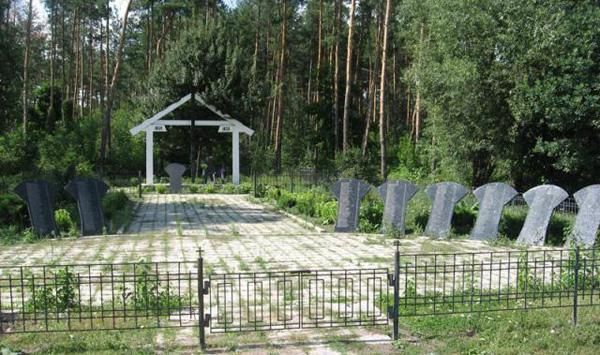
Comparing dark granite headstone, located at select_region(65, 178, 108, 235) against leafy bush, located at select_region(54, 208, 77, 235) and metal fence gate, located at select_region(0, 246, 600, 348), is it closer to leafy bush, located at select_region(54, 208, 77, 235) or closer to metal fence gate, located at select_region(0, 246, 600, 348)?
leafy bush, located at select_region(54, 208, 77, 235)

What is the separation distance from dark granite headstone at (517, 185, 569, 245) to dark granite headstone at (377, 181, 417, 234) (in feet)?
8.55

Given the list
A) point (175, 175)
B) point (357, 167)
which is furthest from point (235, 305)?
point (175, 175)

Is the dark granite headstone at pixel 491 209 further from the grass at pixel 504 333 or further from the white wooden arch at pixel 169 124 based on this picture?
the white wooden arch at pixel 169 124

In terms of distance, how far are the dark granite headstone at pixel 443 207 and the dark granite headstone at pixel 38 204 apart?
28.4ft

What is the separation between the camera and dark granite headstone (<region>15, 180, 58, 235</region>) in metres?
13.1

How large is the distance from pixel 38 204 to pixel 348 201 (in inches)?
288

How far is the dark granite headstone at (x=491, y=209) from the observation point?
42.0ft

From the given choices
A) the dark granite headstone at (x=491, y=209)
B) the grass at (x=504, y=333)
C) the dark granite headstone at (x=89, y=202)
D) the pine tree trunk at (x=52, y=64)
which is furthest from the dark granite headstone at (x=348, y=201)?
the pine tree trunk at (x=52, y=64)

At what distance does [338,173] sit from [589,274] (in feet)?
51.0

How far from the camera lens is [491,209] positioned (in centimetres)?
1309

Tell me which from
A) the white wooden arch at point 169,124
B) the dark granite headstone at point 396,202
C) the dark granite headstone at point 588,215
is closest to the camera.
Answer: the dark granite headstone at point 588,215

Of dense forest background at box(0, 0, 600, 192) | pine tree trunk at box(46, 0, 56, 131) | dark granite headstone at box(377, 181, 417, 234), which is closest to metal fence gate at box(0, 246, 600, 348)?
dark granite headstone at box(377, 181, 417, 234)

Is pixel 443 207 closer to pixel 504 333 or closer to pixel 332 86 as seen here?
pixel 504 333

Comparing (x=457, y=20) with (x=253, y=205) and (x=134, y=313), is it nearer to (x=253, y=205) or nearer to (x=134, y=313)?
(x=253, y=205)
